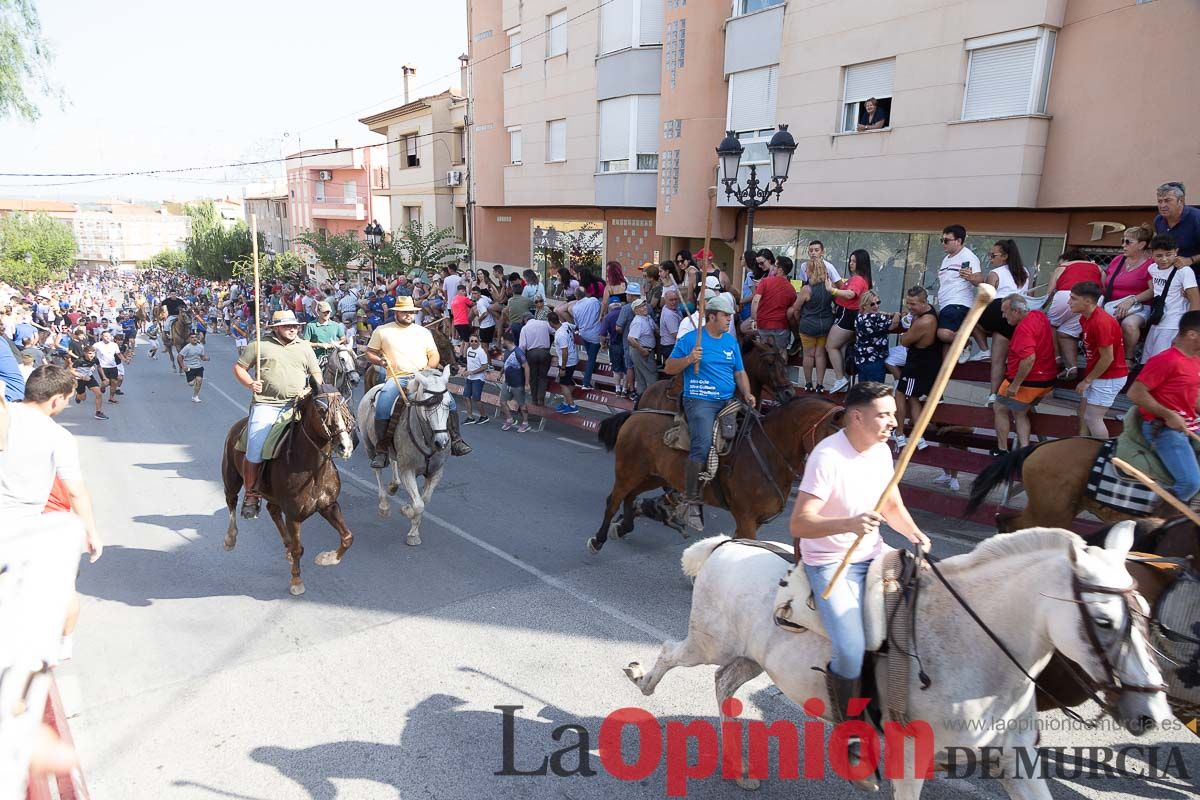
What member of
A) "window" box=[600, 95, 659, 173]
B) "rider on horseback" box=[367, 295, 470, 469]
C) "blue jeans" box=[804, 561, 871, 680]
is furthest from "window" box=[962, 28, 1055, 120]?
"blue jeans" box=[804, 561, 871, 680]

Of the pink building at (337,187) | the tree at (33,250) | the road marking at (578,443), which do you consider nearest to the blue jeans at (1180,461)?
the road marking at (578,443)

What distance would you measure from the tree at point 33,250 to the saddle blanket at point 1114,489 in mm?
67079

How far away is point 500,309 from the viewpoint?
16.4 metres

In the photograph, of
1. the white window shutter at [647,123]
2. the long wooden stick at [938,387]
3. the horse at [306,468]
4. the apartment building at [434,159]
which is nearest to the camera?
the long wooden stick at [938,387]

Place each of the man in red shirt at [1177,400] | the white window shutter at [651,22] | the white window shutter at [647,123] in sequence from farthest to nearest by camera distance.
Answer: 1. the white window shutter at [647,123]
2. the white window shutter at [651,22]
3. the man in red shirt at [1177,400]

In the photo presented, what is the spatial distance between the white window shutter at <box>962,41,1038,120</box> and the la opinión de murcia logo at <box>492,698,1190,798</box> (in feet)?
38.5

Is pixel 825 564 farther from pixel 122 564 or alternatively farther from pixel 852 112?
pixel 852 112

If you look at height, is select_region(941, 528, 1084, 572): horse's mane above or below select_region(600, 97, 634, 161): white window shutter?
below

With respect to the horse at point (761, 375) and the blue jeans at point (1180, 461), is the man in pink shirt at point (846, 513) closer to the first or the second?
the blue jeans at point (1180, 461)

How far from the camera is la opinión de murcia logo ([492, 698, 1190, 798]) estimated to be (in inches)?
164

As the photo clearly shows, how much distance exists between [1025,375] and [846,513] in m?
5.44

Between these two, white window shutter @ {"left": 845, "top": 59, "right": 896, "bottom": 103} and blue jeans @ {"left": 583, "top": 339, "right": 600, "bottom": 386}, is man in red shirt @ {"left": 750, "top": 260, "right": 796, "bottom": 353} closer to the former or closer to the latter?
blue jeans @ {"left": 583, "top": 339, "right": 600, "bottom": 386}

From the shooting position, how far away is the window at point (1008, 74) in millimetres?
12281

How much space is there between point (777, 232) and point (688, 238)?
2566mm
